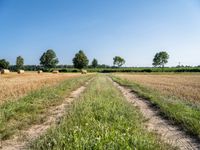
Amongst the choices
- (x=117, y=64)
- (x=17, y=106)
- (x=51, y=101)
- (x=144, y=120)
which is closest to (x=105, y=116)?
(x=144, y=120)

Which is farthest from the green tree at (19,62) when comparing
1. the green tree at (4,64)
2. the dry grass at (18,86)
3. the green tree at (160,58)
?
the dry grass at (18,86)

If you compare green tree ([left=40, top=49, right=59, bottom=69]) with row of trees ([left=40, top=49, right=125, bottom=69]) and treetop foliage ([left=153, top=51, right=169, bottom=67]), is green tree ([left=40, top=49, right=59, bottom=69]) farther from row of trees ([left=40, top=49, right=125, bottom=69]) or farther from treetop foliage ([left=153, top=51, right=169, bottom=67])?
treetop foliage ([left=153, top=51, right=169, bottom=67])

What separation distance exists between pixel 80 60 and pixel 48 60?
14.6 meters

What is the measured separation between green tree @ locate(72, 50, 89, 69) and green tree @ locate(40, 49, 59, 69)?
9.47 meters

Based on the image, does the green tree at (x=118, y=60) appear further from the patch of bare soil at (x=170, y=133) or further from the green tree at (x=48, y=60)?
the patch of bare soil at (x=170, y=133)

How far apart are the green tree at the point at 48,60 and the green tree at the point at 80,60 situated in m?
9.47

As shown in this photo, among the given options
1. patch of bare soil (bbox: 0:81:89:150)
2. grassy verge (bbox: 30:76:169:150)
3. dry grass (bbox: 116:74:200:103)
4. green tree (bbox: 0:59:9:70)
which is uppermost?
green tree (bbox: 0:59:9:70)

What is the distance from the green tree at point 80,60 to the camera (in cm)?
11801

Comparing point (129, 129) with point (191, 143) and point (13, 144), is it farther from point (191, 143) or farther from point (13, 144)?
point (13, 144)

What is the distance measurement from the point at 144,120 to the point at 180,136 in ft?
6.83

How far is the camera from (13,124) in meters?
8.90

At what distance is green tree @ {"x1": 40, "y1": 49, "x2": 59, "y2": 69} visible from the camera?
4757 inches

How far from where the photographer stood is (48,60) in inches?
4756

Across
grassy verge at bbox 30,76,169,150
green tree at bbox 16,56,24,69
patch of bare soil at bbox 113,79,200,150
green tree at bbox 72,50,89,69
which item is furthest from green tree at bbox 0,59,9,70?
grassy verge at bbox 30,76,169,150
